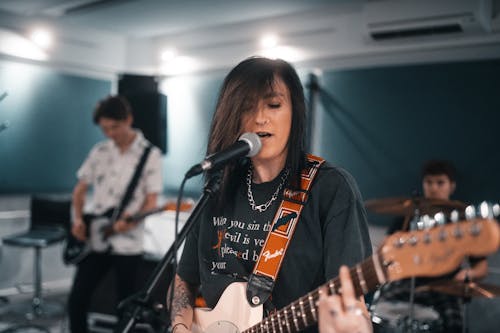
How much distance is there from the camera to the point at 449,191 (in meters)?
3.74

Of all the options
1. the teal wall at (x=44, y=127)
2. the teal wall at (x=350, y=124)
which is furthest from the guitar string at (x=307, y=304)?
the teal wall at (x=44, y=127)

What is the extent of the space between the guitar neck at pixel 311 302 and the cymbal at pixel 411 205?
1.95 metres

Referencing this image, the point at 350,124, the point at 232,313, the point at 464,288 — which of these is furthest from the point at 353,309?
the point at 350,124

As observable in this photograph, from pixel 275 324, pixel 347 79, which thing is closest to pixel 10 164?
pixel 347 79

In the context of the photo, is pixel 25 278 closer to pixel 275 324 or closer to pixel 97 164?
pixel 97 164

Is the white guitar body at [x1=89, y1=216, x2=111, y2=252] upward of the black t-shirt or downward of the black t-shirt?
downward

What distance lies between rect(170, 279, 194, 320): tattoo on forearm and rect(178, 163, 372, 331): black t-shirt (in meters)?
0.03

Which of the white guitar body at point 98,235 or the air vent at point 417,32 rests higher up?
the air vent at point 417,32

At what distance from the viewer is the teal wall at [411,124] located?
387cm

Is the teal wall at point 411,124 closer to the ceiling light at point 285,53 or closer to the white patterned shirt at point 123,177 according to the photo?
the ceiling light at point 285,53

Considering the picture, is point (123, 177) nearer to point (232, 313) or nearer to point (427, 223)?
point (232, 313)

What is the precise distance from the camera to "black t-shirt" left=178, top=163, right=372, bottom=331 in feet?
4.49

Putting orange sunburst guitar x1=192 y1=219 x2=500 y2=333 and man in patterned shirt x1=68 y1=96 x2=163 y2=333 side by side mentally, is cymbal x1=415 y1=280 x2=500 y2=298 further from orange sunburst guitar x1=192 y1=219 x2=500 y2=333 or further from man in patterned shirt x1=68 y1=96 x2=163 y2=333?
orange sunburst guitar x1=192 y1=219 x2=500 y2=333

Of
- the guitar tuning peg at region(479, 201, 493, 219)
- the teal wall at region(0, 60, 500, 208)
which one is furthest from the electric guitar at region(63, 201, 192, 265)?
the guitar tuning peg at region(479, 201, 493, 219)
